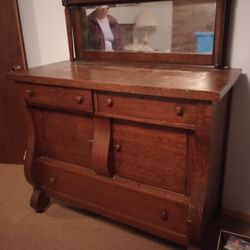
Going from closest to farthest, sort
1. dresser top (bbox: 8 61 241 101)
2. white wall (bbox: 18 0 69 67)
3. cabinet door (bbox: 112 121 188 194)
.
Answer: dresser top (bbox: 8 61 241 101)
cabinet door (bbox: 112 121 188 194)
white wall (bbox: 18 0 69 67)

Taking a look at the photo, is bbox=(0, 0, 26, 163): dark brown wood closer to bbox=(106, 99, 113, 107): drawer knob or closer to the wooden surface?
the wooden surface

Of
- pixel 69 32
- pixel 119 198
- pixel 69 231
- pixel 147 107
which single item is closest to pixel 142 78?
pixel 147 107

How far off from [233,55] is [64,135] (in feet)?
3.09

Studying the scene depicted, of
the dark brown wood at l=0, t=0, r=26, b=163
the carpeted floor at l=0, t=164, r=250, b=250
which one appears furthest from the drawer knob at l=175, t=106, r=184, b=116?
the dark brown wood at l=0, t=0, r=26, b=163

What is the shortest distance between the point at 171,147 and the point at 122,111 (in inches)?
10.2

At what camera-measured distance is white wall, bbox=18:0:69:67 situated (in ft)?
6.07

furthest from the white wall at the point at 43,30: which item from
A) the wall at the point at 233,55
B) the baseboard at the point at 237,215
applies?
the baseboard at the point at 237,215

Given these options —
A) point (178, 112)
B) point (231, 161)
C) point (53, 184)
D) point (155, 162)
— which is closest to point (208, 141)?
point (178, 112)

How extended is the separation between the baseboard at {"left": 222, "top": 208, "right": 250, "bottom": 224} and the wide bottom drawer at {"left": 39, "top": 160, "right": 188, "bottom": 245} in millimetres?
505

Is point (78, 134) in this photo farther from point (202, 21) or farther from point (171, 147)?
point (202, 21)

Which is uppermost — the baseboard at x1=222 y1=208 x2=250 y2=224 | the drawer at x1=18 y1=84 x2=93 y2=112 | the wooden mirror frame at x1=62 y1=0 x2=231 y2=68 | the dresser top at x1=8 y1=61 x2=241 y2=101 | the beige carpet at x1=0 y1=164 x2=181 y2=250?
the wooden mirror frame at x1=62 y1=0 x2=231 y2=68

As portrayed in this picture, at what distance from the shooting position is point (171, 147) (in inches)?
46.6

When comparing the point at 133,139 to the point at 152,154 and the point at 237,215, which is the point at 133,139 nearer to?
the point at 152,154

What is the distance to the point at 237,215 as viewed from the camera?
5.34ft
